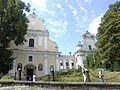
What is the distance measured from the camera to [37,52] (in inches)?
1559

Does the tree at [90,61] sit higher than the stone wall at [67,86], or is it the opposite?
the tree at [90,61]

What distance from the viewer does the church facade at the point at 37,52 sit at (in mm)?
38438

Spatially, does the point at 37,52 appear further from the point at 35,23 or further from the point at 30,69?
the point at 35,23

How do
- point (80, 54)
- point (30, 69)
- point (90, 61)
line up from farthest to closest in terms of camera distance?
point (80, 54)
point (90, 61)
point (30, 69)

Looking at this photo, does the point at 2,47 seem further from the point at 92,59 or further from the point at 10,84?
the point at 92,59

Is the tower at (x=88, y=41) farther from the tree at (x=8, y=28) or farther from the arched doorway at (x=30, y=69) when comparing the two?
the tree at (x=8, y=28)

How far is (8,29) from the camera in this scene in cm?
3094

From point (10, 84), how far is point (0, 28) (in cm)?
1713

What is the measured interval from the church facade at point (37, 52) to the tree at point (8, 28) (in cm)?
710

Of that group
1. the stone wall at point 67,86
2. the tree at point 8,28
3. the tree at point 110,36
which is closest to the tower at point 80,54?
the tree at point 110,36

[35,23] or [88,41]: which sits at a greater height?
[35,23]

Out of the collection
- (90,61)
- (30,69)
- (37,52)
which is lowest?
(30,69)

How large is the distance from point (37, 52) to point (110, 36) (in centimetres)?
1325

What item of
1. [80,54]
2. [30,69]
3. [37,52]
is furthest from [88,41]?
[30,69]
